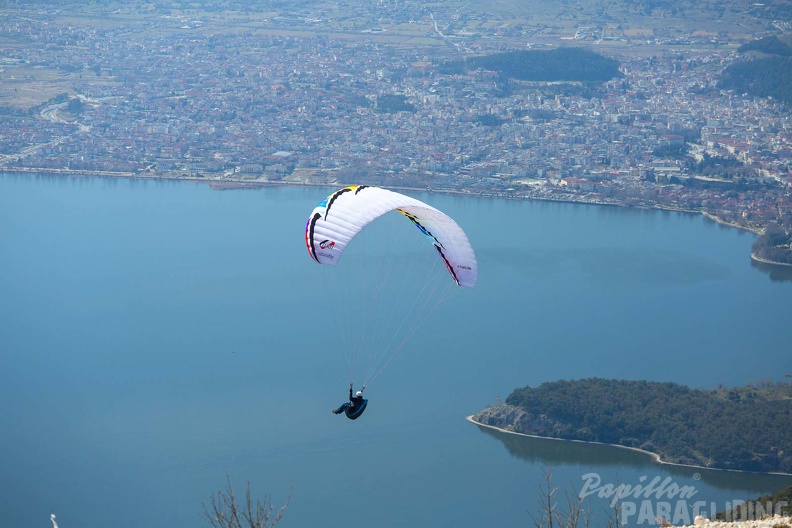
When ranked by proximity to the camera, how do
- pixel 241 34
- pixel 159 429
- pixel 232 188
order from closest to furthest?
pixel 159 429 → pixel 232 188 → pixel 241 34

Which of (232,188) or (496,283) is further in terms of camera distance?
(232,188)

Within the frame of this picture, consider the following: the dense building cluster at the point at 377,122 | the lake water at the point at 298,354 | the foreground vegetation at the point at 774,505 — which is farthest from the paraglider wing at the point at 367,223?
the dense building cluster at the point at 377,122

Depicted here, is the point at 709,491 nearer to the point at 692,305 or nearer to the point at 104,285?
the point at 692,305

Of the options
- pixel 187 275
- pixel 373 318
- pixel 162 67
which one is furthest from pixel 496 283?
pixel 162 67

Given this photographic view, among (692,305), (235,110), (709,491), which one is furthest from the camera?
(235,110)

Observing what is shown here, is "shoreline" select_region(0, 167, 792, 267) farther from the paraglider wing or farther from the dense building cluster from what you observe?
the paraglider wing

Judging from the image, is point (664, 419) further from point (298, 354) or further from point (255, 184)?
point (255, 184)

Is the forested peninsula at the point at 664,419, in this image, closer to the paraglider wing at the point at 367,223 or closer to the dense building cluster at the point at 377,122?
the paraglider wing at the point at 367,223
